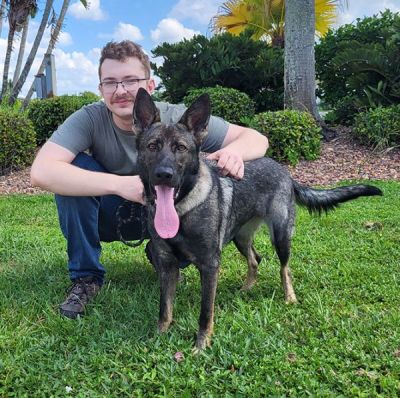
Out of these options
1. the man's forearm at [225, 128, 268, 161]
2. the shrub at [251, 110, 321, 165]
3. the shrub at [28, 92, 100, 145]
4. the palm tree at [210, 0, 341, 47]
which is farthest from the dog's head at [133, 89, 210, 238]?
the palm tree at [210, 0, 341, 47]

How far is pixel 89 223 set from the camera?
3516 millimetres

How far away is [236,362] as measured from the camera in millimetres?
2586

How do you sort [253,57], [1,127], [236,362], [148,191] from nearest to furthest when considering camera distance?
[236,362] → [148,191] → [1,127] → [253,57]

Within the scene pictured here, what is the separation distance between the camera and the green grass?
2.45m

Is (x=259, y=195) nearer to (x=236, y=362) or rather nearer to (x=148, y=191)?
(x=148, y=191)

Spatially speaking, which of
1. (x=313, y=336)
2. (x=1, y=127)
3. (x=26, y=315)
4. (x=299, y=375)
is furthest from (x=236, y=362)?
(x=1, y=127)

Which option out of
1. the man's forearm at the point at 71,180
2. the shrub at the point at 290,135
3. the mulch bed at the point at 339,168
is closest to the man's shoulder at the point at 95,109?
the man's forearm at the point at 71,180

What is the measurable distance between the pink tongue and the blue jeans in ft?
3.09

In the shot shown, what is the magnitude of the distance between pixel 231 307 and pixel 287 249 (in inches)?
24.9

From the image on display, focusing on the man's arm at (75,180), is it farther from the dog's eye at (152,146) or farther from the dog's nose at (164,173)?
the dog's nose at (164,173)

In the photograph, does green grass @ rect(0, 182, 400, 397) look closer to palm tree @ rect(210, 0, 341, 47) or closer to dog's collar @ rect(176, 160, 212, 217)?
dog's collar @ rect(176, 160, 212, 217)

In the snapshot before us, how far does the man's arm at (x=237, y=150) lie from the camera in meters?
3.08

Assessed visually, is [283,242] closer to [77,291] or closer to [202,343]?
[202,343]

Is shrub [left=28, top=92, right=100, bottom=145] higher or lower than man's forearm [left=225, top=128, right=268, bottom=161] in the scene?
higher
